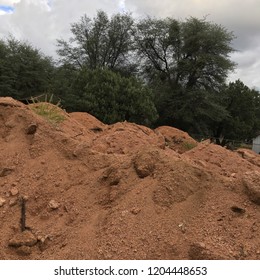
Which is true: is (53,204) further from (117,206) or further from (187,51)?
(187,51)

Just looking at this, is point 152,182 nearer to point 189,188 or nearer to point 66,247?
point 189,188

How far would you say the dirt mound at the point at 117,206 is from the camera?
315cm

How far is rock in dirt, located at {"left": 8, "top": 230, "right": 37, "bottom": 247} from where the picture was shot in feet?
11.5

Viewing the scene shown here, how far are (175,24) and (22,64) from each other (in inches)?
489

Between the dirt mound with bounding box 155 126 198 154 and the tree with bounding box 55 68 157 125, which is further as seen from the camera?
the tree with bounding box 55 68 157 125

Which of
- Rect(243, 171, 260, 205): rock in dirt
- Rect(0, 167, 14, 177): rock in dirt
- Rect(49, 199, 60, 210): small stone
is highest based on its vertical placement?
Rect(243, 171, 260, 205): rock in dirt

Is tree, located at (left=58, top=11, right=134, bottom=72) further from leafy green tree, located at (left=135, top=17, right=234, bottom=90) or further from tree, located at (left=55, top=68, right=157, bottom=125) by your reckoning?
tree, located at (left=55, top=68, right=157, bottom=125)

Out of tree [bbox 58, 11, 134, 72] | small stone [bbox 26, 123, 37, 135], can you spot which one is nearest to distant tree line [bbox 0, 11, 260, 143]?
tree [bbox 58, 11, 134, 72]

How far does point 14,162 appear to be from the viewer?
15.3ft

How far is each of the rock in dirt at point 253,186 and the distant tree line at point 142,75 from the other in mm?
14894

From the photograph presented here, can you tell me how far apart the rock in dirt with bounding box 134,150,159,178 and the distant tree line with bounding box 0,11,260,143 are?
14.3 metres

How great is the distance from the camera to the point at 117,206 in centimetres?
364

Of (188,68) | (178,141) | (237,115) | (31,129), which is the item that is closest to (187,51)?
(188,68)

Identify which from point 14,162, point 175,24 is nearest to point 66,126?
point 14,162
